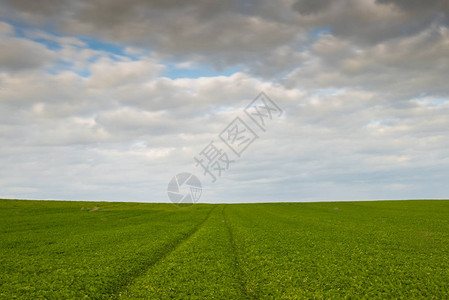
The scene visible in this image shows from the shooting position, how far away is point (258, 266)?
2448cm

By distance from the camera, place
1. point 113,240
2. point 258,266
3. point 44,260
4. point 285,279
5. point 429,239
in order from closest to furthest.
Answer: point 285,279, point 258,266, point 44,260, point 429,239, point 113,240

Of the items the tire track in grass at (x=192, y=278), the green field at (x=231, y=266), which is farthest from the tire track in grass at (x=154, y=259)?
the tire track in grass at (x=192, y=278)

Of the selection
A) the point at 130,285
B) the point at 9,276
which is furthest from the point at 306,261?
the point at 9,276

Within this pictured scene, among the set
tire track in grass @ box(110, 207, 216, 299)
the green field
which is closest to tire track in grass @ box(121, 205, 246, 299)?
the green field

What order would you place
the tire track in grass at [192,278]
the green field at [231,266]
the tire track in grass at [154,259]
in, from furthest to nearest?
the tire track in grass at [154,259] → the green field at [231,266] → the tire track in grass at [192,278]

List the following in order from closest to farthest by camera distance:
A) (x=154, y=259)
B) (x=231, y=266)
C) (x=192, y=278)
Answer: (x=192, y=278) → (x=231, y=266) → (x=154, y=259)

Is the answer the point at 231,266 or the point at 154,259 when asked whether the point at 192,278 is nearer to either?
the point at 231,266

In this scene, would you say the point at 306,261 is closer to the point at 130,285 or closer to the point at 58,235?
the point at 130,285

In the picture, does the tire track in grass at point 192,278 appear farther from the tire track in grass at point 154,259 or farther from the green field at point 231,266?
the tire track in grass at point 154,259

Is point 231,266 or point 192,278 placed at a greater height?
point 231,266

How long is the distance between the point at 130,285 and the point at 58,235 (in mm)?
29053

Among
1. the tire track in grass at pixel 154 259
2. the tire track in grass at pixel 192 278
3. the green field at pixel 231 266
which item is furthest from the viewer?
the tire track in grass at pixel 154 259

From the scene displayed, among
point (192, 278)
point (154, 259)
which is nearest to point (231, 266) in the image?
point (192, 278)

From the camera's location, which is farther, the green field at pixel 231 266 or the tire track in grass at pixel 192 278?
the green field at pixel 231 266
